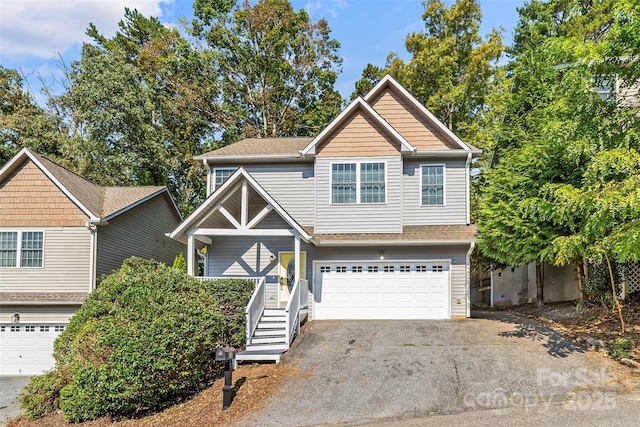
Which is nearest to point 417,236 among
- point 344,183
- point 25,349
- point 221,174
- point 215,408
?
point 344,183

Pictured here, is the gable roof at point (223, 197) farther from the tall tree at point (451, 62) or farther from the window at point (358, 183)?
the tall tree at point (451, 62)

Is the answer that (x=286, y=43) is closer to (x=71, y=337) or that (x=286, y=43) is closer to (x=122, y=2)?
(x=122, y=2)

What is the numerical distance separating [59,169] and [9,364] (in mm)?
7056

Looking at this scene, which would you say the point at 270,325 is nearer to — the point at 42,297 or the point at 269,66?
the point at 42,297

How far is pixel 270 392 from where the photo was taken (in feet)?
26.4

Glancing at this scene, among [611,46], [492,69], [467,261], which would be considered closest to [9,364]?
[467,261]

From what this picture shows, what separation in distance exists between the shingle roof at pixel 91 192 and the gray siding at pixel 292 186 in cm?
569

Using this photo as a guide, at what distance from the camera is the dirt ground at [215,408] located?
24.2 feet

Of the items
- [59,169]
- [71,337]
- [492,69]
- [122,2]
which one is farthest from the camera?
[122,2]

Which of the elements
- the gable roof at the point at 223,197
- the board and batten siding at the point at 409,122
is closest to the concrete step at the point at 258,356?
the gable roof at the point at 223,197

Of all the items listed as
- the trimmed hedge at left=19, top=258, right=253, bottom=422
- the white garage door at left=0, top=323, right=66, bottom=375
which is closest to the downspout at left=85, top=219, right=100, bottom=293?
the white garage door at left=0, top=323, right=66, bottom=375

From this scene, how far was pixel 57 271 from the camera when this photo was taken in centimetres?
1495

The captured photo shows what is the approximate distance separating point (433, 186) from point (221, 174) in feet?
24.1

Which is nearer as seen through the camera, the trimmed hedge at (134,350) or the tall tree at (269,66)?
the trimmed hedge at (134,350)
